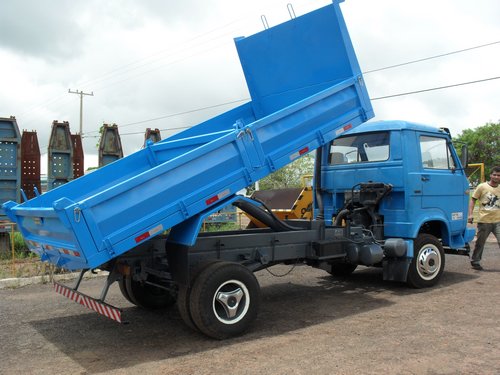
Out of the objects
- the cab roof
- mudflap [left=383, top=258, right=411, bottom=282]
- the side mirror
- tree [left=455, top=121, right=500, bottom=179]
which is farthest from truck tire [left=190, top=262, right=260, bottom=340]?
tree [left=455, top=121, right=500, bottom=179]

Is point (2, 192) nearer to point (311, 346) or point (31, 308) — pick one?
point (31, 308)

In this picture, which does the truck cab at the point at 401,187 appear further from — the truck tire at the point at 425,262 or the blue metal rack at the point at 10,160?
the blue metal rack at the point at 10,160

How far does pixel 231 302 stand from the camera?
4.99 meters

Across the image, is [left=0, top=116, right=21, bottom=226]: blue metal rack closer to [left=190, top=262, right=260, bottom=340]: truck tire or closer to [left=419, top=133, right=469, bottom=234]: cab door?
[left=190, top=262, right=260, bottom=340]: truck tire

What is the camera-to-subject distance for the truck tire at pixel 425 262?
7.07 m

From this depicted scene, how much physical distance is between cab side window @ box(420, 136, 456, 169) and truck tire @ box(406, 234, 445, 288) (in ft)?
3.64

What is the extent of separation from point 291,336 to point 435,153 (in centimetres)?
403

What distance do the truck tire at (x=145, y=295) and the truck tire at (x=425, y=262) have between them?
11.6ft

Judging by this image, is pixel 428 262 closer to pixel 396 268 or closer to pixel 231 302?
pixel 396 268

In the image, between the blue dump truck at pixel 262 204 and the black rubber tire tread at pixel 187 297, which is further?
the black rubber tire tread at pixel 187 297

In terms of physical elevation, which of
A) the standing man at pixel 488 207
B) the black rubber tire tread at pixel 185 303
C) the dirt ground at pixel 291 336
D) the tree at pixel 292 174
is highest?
the tree at pixel 292 174

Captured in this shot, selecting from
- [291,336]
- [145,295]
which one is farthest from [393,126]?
[145,295]

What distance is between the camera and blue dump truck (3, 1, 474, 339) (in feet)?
15.0

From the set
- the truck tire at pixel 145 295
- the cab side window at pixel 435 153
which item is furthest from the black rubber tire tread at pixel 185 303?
the cab side window at pixel 435 153
